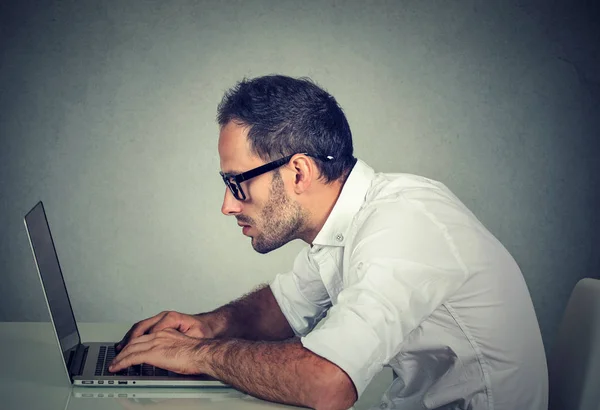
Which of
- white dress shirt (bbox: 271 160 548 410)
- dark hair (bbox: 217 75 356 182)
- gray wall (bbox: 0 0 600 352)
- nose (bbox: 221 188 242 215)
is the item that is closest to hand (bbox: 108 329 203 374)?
white dress shirt (bbox: 271 160 548 410)

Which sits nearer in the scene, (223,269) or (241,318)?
(241,318)

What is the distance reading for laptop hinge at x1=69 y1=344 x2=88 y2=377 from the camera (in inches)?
58.5

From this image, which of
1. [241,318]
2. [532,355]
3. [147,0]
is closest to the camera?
[532,355]

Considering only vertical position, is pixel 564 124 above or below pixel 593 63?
below

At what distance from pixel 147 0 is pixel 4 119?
30.5 inches

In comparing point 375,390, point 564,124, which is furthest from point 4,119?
point 564,124

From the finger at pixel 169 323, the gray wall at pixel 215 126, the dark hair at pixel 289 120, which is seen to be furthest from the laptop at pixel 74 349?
the gray wall at pixel 215 126

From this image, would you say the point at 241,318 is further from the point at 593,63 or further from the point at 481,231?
the point at 593,63

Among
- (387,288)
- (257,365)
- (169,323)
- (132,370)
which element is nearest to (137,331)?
(169,323)

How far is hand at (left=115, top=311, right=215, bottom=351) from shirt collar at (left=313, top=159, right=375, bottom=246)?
0.36m

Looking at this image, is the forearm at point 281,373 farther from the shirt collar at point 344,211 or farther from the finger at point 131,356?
the shirt collar at point 344,211

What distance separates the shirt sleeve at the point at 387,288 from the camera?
4.33 feet

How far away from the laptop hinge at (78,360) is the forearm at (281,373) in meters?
0.27

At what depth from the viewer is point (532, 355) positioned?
1510 millimetres
